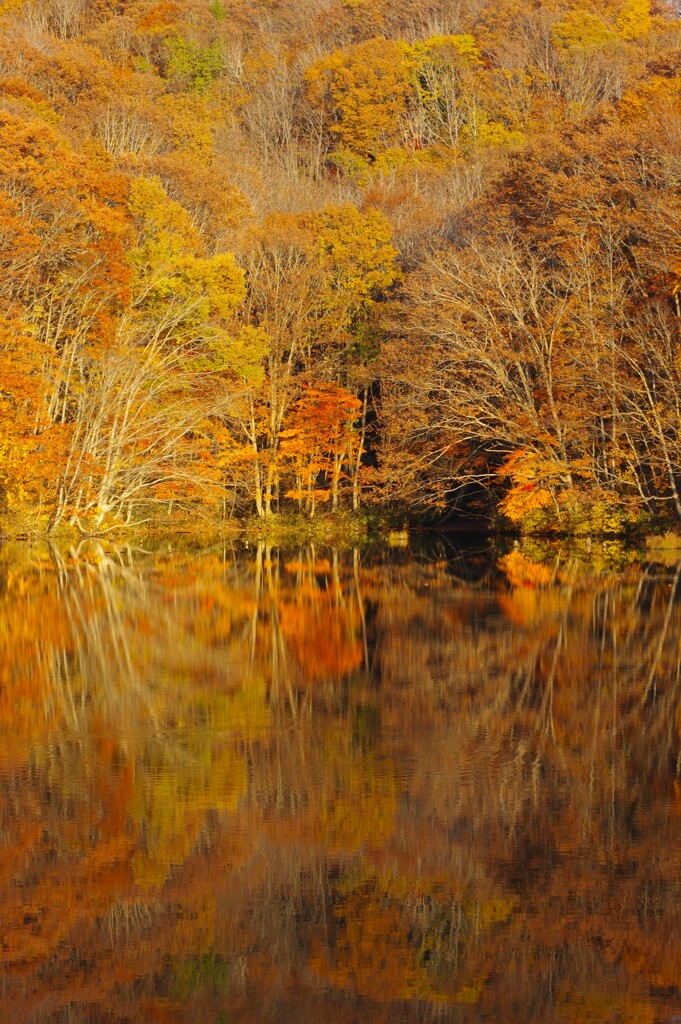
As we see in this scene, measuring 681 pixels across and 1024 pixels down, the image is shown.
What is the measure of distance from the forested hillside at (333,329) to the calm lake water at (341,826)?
1771 cm

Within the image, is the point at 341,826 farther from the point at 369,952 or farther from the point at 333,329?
the point at 333,329

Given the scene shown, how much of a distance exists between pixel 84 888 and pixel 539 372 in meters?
29.9

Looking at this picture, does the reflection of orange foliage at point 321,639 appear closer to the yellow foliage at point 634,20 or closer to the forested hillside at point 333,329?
the forested hillside at point 333,329

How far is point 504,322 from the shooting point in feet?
118

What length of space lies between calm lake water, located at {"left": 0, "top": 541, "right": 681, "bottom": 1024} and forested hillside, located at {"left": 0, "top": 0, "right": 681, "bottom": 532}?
17715 millimetres

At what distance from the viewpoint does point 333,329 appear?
141 ft

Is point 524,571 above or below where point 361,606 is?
above

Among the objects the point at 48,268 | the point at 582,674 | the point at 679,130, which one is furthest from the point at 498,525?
the point at 582,674

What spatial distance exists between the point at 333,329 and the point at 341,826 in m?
36.4

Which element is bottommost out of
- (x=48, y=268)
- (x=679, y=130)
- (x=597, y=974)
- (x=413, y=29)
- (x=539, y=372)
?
A: (x=597, y=974)

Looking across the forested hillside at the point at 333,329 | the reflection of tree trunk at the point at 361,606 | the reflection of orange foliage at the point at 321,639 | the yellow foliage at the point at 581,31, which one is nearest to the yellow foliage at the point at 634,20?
the yellow foliage at the point at 581,31

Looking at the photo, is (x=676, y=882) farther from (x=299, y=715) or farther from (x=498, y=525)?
(x=498, y=525)

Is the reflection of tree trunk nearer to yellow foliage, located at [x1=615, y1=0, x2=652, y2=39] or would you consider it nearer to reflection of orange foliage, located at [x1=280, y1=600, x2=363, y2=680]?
reflection of orange foliage, located at [x1=280, y1=600, x2=363, y2=680]

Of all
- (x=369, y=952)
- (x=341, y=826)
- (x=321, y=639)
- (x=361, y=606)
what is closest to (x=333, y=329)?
(x=361, y=606)
